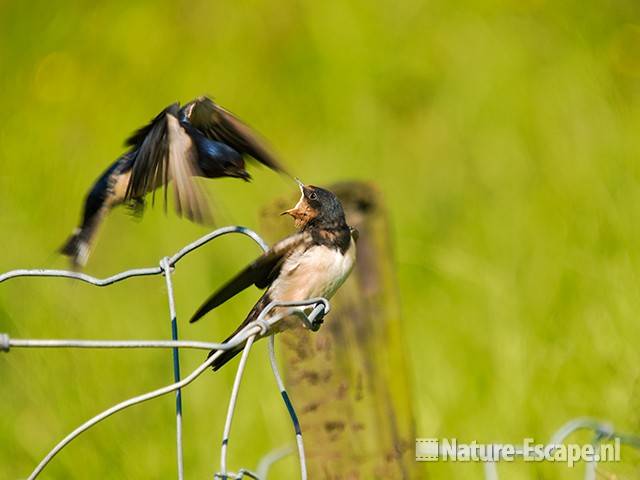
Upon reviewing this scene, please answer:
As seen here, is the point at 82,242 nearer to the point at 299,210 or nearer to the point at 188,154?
the point at 188,154

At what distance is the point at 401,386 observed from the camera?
2.30 meters

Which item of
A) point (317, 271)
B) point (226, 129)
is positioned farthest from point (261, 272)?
point (226, 129)

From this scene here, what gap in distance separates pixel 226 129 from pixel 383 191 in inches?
87.6

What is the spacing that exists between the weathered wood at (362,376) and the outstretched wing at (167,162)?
327 mm

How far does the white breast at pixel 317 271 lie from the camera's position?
2.20 m

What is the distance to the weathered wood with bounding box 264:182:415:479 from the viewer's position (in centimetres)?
230

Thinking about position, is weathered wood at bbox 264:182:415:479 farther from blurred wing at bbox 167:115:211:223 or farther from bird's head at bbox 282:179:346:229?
blurred wing at bbox 167:115:211:223

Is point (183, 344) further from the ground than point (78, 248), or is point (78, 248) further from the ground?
point (78, 248)

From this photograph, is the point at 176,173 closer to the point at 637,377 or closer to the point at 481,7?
the point at 637,377

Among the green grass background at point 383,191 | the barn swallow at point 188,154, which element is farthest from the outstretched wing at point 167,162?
the green grass background at point 383,191

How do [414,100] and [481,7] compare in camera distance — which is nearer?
[414,100]

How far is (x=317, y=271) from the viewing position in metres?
2.22

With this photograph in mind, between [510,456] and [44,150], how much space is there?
135 inches

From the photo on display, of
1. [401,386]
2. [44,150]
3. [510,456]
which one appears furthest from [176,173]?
[44,150]
